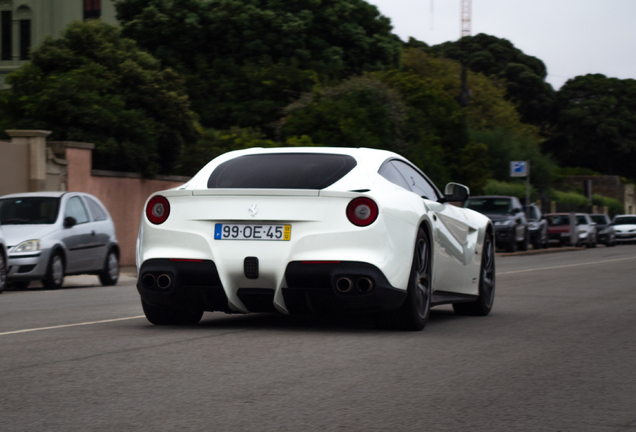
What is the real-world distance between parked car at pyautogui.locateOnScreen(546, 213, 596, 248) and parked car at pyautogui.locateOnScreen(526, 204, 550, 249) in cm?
390

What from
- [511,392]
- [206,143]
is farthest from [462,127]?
[511,392]

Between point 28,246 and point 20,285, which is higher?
point 28,246

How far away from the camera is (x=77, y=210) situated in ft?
54.5

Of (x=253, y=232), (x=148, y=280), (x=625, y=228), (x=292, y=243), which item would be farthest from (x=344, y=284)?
(x=625, y=228)

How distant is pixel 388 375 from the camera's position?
5906 mm

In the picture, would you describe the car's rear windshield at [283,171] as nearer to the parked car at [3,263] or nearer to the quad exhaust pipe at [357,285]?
the quad exhaust pipe at [357,285]

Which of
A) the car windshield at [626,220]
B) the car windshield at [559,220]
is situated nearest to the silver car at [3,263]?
the car windshield at [559,220]

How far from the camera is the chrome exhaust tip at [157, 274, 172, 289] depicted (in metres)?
7.62

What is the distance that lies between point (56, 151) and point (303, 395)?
17540 millimetres

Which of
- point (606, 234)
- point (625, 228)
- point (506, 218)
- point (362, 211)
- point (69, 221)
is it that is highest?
point (362, 211)

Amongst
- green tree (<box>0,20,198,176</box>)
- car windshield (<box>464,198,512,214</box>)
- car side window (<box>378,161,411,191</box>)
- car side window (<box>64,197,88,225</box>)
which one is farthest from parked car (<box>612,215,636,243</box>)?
car side window (<box>378,161,411,191</box>)

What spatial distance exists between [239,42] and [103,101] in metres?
18.3

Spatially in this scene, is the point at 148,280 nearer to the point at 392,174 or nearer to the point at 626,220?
the point at 392,174

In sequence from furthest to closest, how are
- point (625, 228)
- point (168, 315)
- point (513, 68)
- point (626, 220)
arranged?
point (513, 68) < point (626, 220) < point (625, 228) < point (168, 315)
